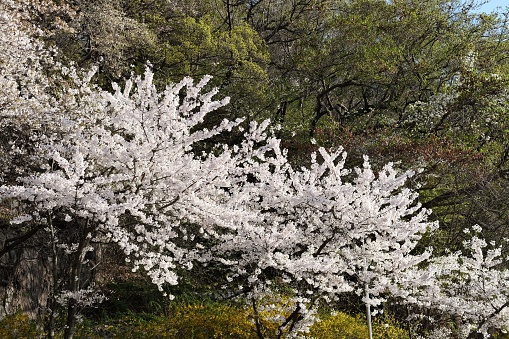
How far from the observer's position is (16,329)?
17.7ft

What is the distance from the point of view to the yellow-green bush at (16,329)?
17.6 ft

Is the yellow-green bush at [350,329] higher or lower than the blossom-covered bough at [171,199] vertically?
lower

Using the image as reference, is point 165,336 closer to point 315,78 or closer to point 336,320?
point 336,320

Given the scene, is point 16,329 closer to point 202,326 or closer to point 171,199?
point 202,326

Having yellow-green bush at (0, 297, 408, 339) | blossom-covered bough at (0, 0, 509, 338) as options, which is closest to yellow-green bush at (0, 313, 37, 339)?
yellow-green bush at (0, 297, 408, 339)

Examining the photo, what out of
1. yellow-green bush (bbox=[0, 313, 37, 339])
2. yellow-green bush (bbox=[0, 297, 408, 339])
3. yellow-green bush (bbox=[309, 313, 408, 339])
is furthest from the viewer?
yellow-green bush (bbox=[309, 313, 408, 339])

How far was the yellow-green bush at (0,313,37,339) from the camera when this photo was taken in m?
5.38

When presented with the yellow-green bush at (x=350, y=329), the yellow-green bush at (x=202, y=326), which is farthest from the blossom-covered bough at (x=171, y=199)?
the yellow-green bush at (x=350, y=329)

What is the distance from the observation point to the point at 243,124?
10.9 metres

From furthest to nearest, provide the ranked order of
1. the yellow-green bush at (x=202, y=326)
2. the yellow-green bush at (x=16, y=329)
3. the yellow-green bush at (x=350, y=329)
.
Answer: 1. the yellow-green bush at (x=350, y=329)
2. the yellow-green bush at (x=202, y=326)
3. the yellow-green bush at (x=16, y=329)

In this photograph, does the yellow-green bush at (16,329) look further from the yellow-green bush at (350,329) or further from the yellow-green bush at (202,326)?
the yellow-green bush at (350,329)

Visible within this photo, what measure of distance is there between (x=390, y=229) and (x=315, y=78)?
764 centimetres

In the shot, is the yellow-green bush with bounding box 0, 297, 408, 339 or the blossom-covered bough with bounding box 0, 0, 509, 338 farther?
the yellow-green bush with bounding box 0, 297, 408, 339

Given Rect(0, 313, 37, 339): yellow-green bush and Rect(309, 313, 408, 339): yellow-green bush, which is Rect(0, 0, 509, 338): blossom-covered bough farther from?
Rect(309, 313, 408, 339): yellow-green bush
